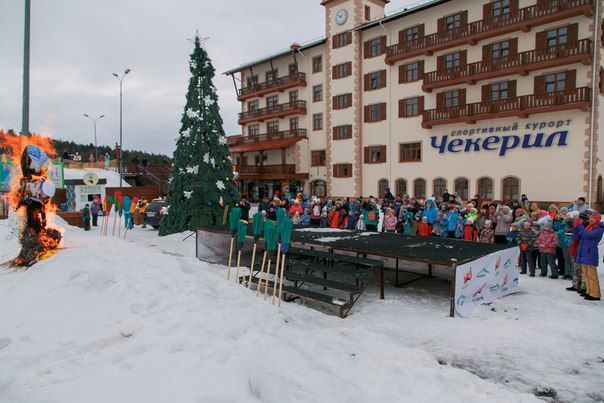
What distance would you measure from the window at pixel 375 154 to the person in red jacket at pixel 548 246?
22.6 meters

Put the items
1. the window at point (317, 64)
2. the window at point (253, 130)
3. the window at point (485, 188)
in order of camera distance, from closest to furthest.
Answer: the window at point (485, 188) < the window at point (317, 64) < the window at point (253, 130)

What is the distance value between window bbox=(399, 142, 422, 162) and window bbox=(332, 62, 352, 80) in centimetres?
857

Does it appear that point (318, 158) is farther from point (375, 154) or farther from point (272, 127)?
point (272, 127)

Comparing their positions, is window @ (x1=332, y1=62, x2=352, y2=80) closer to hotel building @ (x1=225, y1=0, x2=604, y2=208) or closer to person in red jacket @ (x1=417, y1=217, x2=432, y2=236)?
hotel building @ (x1=225, y1=0, x2=604, y2=208)

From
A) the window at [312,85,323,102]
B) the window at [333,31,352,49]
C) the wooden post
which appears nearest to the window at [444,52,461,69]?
the window at [333,31,352,49]

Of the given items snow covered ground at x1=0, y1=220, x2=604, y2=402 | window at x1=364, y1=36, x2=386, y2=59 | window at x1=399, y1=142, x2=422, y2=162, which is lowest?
snow covered ground at x1=0, y1=220, x2=604, y2=402

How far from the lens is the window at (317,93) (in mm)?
38312

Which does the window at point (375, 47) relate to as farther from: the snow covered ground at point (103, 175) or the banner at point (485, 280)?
the snow covered ground at point (103, 175)

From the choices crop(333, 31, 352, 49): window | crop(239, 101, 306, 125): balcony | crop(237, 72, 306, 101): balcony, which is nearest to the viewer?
crop(333, 31, 352, 49): window

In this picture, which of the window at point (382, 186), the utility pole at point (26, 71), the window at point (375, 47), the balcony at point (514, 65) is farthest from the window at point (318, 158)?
the utility pole at point (26, 71)

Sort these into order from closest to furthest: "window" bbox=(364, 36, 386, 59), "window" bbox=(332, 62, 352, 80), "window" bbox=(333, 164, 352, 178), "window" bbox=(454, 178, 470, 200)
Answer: "window" bbox=(454, 178, 470, 200) < "window" bbox=(364, 36, 386, 59) < "window" bbox=(332, 62, 352, 80) < "window" bbox=(333, 164, 352, 178)

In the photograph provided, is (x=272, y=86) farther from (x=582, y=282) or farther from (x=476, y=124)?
(x=582, y=282)

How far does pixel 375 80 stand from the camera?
111 feet

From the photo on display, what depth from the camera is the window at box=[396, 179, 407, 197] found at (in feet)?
105
